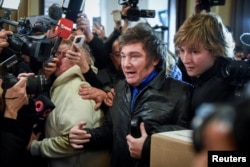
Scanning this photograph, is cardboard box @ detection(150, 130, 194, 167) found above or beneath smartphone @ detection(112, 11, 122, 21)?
beneath

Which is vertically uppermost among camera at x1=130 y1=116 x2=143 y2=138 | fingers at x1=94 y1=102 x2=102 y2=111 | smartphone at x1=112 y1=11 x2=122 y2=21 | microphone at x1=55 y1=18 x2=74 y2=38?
smartphone at x1=112 y1=11 x2=122 y2=21

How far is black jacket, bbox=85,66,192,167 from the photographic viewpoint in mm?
1167

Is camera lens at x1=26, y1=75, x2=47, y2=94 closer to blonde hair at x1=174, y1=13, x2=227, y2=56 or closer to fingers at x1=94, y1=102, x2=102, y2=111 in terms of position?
fingers at x1=94, y1=102, x2=102, y2=111

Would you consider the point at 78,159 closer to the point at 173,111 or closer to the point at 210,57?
the point at 173,111

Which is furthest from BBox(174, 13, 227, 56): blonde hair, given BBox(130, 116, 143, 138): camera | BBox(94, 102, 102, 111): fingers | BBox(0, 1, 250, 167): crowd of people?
BBox(94, 102, 102, 111): fingers

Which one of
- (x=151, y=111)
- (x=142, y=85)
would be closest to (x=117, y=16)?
(x=142, y=85)

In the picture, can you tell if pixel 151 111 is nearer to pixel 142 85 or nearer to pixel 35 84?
pixel 142 85

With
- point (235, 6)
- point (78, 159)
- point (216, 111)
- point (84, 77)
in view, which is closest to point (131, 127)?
point (78, 159)

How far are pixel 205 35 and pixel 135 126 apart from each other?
0.38 m

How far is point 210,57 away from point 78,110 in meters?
0.59

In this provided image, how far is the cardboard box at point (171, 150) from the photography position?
74 centimetres

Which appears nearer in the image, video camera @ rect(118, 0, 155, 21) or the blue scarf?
the blue scarf

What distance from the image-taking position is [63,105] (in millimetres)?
1479

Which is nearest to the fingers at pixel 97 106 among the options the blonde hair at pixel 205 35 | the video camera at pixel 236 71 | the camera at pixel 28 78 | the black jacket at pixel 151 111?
the black jacket at pixel 151 111
